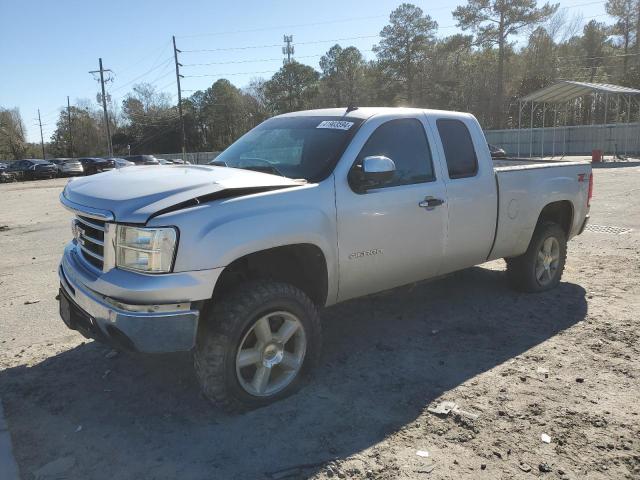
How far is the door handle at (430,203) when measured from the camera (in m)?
4.32

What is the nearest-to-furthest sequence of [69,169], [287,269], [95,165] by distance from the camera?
[287,269]
[69,169]
[95,165]

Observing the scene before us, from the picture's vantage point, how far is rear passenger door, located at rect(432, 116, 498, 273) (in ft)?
15.2

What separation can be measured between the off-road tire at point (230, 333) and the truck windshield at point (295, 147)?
91cm

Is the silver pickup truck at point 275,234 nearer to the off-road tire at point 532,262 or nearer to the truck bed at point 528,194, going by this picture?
the truck bed at point 528,194

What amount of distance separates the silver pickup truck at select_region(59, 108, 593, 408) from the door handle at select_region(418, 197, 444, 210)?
0.01 metres

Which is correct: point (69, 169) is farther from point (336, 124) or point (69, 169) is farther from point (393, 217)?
point (393, 217)

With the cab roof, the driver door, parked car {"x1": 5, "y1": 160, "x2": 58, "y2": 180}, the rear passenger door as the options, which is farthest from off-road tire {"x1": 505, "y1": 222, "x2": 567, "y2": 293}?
parked car {"x1": 5, "y1": 160, "x2": 58, "y2": 180}

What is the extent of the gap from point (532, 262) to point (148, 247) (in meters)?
4.25

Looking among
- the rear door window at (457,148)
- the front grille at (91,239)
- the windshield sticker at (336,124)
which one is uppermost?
the windshield sticker at (336,124)

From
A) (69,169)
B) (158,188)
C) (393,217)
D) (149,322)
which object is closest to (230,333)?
(149,322)

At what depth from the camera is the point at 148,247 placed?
10.1ft

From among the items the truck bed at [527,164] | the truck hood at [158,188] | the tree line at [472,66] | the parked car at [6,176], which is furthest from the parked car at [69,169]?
the truck hood at [158,188]

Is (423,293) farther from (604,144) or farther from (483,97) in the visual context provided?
(483,97)

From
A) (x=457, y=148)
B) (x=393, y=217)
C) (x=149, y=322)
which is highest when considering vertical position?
(x=457, y=148)
